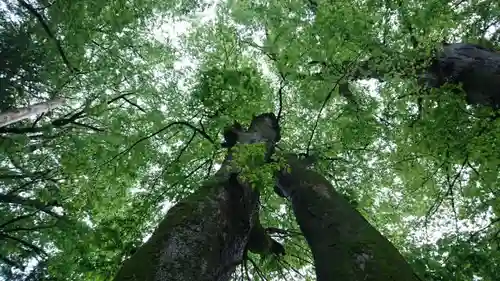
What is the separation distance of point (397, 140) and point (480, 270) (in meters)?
2.88

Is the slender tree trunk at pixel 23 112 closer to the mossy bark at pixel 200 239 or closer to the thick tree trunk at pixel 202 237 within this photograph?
the thick tree trunk at pixel 202 237

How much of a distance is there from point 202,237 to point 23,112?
612 cm

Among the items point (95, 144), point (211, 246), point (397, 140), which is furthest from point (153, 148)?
point (211, 246)

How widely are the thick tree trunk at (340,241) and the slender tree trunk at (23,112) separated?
538 cm

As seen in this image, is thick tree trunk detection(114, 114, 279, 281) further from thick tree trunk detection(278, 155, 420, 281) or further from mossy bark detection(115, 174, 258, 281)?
thick tree trunk detection(278, 155, 420, 281)

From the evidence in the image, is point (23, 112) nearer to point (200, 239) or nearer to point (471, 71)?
point (200, 239)

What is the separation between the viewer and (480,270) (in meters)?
4.25

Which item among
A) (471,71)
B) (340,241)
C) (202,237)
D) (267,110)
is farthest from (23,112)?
(471,71)

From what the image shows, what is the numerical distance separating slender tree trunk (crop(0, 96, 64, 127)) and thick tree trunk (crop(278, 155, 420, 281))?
5.38 metres

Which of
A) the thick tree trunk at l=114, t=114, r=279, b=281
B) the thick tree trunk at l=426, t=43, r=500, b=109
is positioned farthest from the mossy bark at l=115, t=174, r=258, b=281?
the thick tree trunk at l=426, t=43, r=500, b=109

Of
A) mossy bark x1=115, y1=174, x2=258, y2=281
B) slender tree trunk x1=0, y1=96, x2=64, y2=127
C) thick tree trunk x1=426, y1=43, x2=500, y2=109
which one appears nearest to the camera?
mossy bark x1=115, y1=174, x2=258, y2=281

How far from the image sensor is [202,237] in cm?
344

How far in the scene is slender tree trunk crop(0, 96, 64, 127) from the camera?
23.7 feet

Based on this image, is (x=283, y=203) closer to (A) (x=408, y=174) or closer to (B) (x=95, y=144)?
(A) (x=408, y=174)
